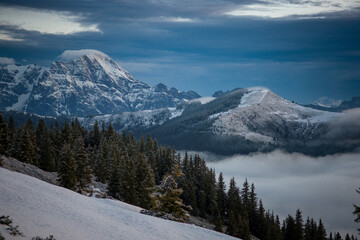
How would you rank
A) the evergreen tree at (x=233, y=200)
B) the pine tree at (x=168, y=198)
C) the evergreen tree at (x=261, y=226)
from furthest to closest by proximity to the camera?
the evergreen tree at (x=233, y=200) → the evergreen tree at (x=261, y=226) → the pine tree at (x=168, y=198)

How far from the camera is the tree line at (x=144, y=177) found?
193 feet

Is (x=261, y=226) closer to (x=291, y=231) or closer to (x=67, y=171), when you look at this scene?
(x=291, y=231)

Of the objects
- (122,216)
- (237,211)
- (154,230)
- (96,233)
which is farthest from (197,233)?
(237,211)

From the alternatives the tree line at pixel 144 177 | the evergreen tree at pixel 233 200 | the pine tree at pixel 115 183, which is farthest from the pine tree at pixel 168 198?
the evergreen tree at pixel 233 200

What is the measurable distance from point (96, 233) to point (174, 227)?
26.2 feet

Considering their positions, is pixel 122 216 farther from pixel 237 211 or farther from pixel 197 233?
pixel 237 211

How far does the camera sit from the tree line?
58.8 meters

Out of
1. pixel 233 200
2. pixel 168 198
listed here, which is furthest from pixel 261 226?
pixel 168 198

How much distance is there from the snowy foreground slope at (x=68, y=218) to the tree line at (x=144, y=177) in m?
12.4

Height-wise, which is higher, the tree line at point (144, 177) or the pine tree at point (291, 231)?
the tree line at point (144, 177)

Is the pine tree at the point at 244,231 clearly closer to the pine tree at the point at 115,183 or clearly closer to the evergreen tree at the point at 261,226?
the evergreen tree at the point at 261,226

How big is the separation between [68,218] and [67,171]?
3918cm

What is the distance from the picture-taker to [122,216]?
88.3 feet

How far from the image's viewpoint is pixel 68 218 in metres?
22.5
